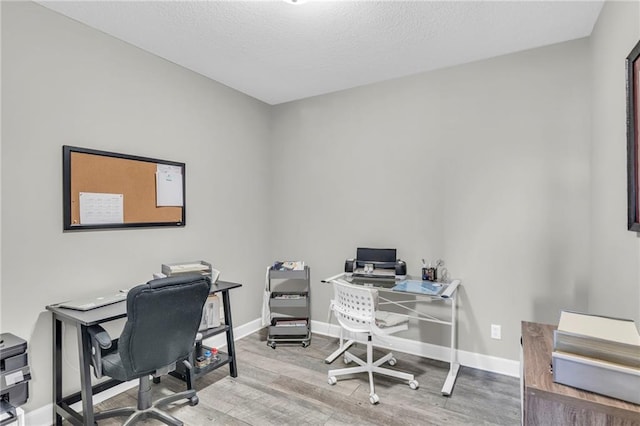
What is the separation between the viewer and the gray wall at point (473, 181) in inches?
99.7

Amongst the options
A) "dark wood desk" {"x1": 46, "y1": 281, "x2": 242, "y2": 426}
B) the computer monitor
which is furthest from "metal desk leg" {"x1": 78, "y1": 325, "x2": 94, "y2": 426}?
the computer monitor

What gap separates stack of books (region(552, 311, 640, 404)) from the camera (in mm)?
1096

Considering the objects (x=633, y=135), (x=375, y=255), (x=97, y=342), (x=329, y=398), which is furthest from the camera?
(x=375, y=255)

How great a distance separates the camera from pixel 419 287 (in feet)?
8.81

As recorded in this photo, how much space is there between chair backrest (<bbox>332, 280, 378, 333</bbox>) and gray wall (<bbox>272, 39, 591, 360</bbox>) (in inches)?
35.6

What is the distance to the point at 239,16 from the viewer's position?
2.20 metres

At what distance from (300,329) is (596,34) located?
3419 millimetres

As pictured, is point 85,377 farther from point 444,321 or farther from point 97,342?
point 444,321

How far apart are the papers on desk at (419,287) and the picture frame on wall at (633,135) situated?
1.26 metres

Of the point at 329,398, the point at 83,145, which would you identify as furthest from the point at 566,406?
the point at 83,145

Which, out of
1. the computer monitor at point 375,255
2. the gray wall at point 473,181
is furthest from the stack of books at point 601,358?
the computer monitor at point 375,255

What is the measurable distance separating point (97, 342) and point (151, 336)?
0.99 feet

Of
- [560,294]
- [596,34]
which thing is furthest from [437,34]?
[560,294]

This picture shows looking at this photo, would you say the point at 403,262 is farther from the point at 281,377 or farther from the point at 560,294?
the point at 281,377
